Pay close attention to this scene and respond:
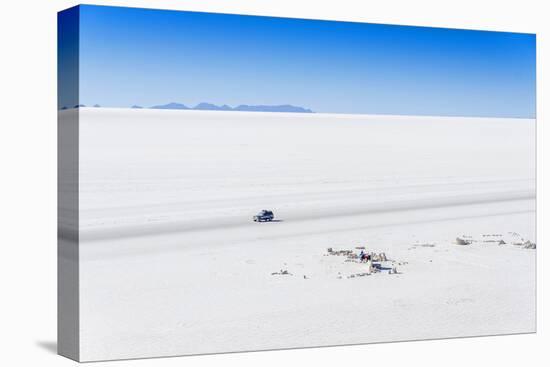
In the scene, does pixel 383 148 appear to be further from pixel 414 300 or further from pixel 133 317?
pixel 133 317

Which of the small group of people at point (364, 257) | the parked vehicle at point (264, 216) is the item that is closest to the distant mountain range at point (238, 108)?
the parked vehicle at point (264, 216)

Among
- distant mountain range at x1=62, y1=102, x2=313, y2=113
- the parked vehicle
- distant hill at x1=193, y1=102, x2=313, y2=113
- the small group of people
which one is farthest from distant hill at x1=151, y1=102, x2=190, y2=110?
the small group of people

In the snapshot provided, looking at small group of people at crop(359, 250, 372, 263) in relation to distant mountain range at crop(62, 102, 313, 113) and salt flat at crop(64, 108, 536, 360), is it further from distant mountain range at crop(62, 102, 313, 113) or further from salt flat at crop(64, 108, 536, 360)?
distant mountain range at crop(62, 102, 313, 113)

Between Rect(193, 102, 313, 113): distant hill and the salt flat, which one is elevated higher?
Rect(193, 102, 313, 113): distant hill

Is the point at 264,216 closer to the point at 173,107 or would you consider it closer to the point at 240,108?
the point at 240,108

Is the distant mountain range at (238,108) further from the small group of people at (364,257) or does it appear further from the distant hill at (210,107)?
the small group of people at (364,257)

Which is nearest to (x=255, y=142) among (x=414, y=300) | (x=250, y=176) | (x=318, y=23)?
(x=250, y=176)

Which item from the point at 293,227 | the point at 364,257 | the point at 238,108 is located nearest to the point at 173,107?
the point at 238,108
